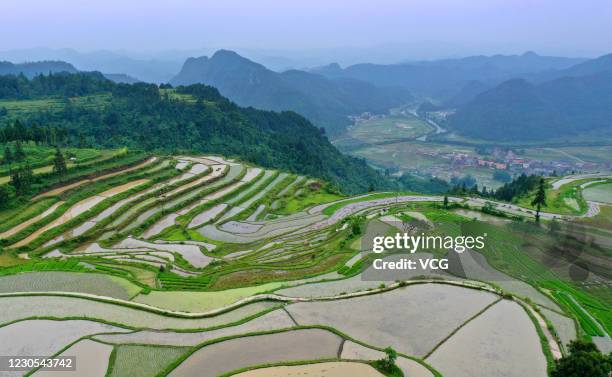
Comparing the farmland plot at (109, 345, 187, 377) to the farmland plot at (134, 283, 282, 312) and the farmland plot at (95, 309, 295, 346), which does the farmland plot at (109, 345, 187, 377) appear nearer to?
the farmland plot at (95, 309, 295, 346)

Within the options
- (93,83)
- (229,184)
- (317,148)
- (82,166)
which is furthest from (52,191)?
(93,83)

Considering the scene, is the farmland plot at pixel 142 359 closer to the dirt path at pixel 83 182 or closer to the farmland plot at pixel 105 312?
the farmland plot at pixel 105 312

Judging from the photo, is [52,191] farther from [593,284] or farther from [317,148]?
[317,148]

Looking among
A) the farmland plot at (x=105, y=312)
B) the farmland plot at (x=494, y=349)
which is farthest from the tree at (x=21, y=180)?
the farmland plot at (x=494, y=349)

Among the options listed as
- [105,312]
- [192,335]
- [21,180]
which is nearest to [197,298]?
[192,335]

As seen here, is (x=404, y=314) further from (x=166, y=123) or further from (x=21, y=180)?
(x=166, y=123)

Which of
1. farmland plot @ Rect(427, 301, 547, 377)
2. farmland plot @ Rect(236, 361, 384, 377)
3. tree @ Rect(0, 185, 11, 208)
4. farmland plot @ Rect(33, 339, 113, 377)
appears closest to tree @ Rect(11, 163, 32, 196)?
tree @ Rect(0, 185, 11, 208)
